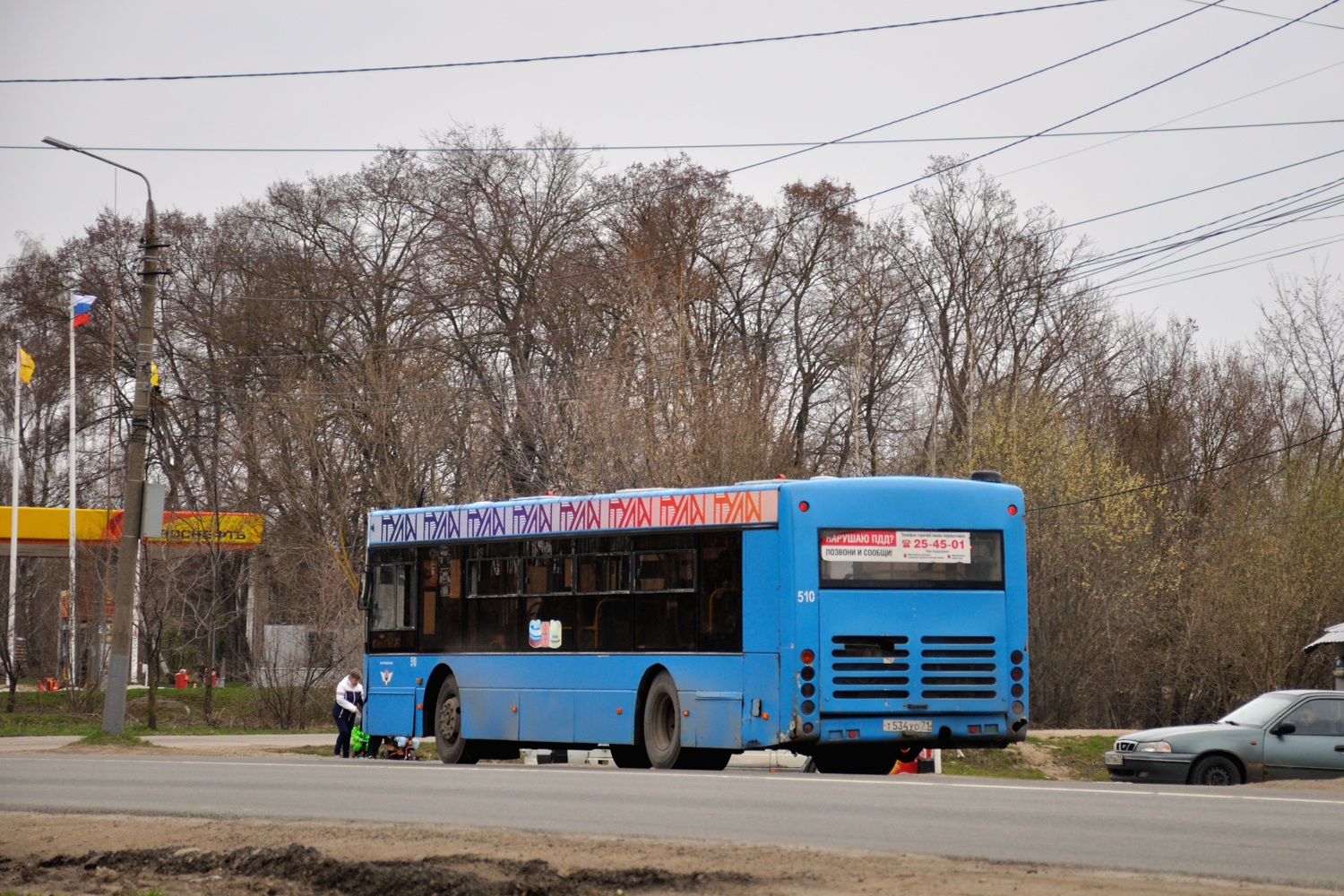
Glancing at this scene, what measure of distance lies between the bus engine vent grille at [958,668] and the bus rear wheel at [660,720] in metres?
2.75

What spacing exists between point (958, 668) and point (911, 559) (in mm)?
1231

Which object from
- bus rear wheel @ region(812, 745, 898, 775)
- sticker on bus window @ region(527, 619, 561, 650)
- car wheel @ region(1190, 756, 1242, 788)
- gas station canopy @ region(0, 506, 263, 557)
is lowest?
car wheel @ region(1190, 756, 1242, 788)

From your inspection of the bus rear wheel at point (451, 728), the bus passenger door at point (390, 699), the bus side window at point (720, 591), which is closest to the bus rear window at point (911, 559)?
the bus side window at point (720, 591)

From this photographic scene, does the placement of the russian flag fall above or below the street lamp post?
above

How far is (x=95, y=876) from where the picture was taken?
10617 millimetres

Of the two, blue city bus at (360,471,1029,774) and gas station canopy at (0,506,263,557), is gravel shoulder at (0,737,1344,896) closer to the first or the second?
blue city bus at (360,471,1029,774)

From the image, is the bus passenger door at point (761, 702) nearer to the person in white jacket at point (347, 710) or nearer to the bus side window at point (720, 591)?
the bus side window at point (720, 591)

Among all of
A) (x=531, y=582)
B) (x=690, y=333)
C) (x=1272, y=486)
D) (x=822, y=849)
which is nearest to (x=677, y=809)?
(x=822, y=849)

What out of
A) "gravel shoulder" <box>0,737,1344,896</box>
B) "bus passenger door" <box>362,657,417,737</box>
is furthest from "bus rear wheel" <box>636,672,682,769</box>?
"gravel shoulder" <box>0,737,1344,896</box>

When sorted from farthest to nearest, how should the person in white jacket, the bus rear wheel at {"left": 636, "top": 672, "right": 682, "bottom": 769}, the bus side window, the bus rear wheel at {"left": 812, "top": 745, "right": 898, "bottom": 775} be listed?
the person in white jacket < the bus rear wheel at {"left": 812, "top": 745, "right": 898, "bottom": 775} < the bus rear wheel at {"left": 636, "top": 672, "right": 682, "bottom": 769} < the bus side window

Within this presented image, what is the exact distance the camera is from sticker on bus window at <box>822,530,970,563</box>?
17.9 metres

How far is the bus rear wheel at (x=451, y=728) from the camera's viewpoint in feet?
72.6

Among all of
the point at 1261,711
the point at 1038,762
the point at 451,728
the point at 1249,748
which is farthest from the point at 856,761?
the point at 1038,762

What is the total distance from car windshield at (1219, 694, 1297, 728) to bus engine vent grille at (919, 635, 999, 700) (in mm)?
5286
